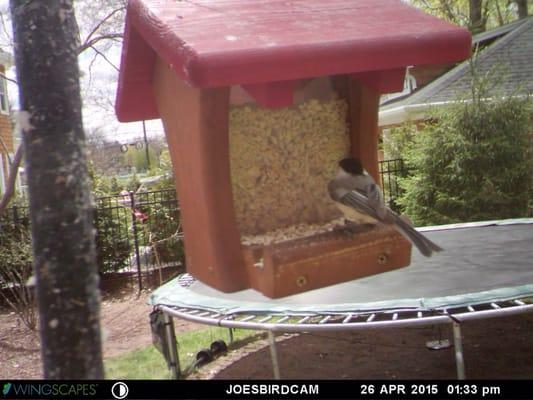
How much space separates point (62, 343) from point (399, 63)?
45.0 inches

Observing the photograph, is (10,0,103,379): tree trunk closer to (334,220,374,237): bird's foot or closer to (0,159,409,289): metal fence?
(334,220,374,237): bird's foot

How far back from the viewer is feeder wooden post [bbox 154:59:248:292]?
5.91 feet

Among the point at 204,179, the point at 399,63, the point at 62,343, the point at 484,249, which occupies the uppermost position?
the point at 399,63

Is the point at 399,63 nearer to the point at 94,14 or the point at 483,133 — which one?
the point at 483,133

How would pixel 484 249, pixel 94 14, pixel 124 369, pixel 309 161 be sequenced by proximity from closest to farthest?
pixel 309 161 < pixel 484 249 < pixel 124 369 < pixel 94 14

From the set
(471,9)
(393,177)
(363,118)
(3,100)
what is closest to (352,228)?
(363,118)

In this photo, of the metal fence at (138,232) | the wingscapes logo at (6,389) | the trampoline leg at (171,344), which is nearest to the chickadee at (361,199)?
the wingscapes logo at (6,389)

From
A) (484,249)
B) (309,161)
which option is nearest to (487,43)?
(484,249)

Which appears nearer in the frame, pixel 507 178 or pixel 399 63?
pixel 399 63

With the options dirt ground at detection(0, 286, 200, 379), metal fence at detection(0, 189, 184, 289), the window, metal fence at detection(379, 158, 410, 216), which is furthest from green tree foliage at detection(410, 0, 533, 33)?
dirt ground at detection(0, 286, 200, 379)

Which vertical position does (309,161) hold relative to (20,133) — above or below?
below

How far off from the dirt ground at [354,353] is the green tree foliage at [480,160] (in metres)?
1.37

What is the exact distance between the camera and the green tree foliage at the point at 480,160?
6199 mm

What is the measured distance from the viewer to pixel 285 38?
5.24ft
